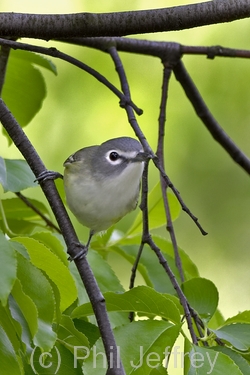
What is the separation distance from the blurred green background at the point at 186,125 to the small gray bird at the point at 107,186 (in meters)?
1.55

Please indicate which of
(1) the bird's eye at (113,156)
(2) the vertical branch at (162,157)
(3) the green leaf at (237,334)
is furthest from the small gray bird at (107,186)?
(3) the green leaf at (237,334)

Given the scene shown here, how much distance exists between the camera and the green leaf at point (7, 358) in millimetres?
1186

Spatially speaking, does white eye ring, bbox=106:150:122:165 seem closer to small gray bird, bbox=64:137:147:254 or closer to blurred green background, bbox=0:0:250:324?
small gray bird, bbox=64:137:147:254

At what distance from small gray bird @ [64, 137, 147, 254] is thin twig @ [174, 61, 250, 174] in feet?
2.20

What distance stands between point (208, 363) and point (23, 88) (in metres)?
1.41

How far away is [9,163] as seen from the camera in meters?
1.85

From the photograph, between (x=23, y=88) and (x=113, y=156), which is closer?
(x=113, y=156)

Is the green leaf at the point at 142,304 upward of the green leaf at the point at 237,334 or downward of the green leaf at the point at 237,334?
upward

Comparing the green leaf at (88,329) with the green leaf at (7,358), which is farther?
the green leaf at (88,329)

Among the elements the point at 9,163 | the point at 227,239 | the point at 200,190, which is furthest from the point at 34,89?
the point at 227,239

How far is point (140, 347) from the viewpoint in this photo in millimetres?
1284

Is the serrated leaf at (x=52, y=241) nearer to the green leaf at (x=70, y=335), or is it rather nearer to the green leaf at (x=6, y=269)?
the green leaf at (x=70, y=335)

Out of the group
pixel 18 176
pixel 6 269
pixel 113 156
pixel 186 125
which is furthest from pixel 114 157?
pixel 186 125

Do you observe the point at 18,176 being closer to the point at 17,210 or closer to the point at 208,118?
the point at 17,210
